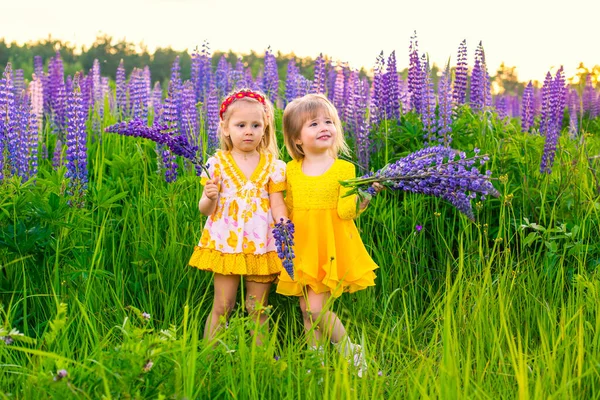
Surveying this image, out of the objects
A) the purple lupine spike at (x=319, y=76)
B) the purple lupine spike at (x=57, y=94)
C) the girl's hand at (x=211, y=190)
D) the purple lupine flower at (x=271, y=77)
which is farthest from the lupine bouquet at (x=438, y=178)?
the purple lupine flower at (x=271, y=77)

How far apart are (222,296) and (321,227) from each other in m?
0.67

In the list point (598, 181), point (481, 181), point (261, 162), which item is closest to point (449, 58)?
point (598, 181)

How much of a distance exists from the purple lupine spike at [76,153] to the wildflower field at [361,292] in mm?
13

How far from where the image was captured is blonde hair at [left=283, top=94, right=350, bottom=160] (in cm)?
383

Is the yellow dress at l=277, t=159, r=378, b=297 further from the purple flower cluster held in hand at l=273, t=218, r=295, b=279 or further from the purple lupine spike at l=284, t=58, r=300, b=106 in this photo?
the purple lupine spike at l=284, t=58, r=300, b=106

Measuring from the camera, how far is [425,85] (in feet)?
17.3

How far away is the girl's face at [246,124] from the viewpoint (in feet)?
12.6

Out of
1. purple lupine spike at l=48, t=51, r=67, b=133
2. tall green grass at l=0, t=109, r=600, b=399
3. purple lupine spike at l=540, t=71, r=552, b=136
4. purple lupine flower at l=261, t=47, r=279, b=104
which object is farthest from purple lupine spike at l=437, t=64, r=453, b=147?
purple lupine spike at l=48, t=51, r=67, b=133

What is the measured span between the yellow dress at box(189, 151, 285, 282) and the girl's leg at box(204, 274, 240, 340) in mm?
94

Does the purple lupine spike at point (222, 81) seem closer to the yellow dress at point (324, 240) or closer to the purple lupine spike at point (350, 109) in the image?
the purple lupine spike at point (350, 109)

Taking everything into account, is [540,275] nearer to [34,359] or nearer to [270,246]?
[270,246]

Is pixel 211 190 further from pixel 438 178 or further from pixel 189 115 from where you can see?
pixel 189 115

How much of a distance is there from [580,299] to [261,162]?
1.83 m

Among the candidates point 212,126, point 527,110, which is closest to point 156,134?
point 212,126
